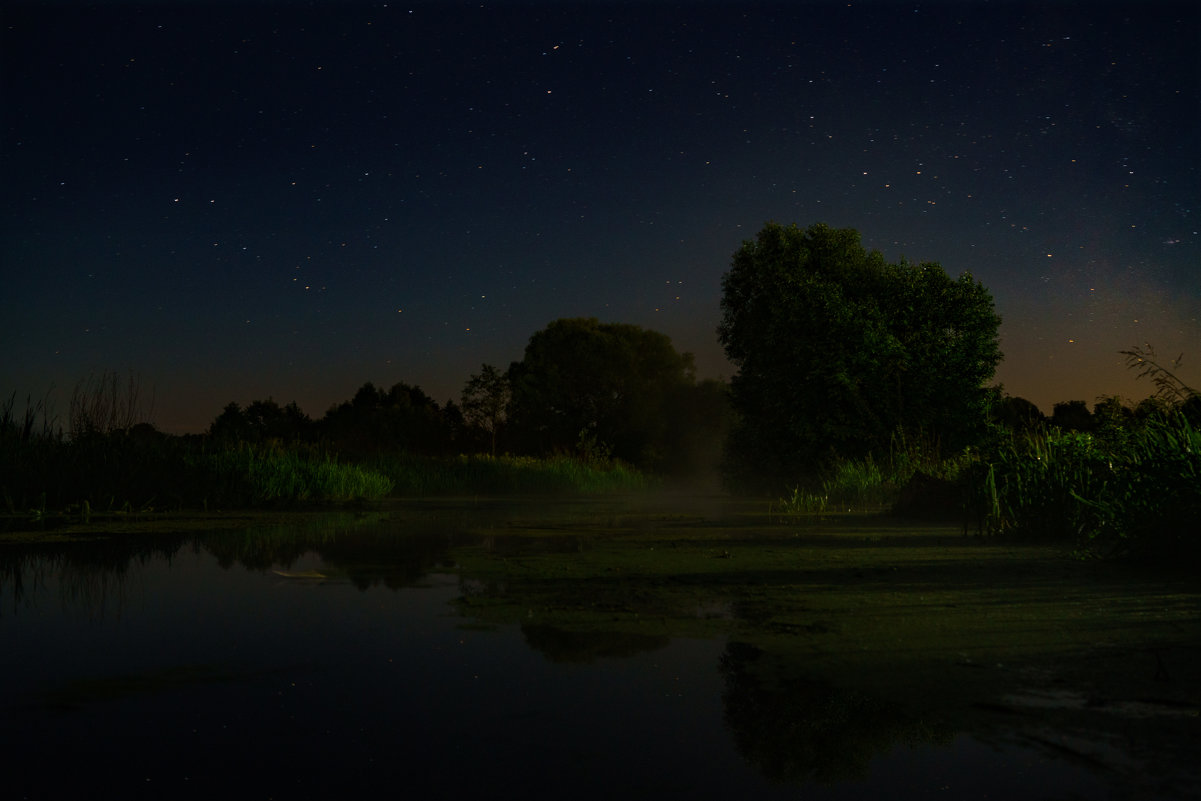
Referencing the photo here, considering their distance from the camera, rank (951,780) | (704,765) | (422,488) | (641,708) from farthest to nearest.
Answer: (422,488), (641,708), (704,765), (951,780)

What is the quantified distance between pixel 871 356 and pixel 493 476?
11195 mm

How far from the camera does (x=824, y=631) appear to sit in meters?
4.10

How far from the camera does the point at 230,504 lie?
13.7 m

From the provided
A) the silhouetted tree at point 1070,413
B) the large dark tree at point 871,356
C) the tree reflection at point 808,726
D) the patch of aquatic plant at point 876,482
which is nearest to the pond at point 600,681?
the tree reflection at point 808,726

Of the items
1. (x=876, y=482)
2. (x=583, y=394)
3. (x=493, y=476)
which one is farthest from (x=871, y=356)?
(x=583, y=394)

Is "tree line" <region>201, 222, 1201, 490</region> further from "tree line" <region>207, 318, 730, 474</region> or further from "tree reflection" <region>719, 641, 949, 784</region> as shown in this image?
"tree line" <region>207, 318, 730, 474</region>

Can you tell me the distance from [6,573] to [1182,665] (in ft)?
23.3

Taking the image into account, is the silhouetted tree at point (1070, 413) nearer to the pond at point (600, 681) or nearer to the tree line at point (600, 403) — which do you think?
the tree line at point (600, 403)

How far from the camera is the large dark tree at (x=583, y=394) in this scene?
5109 cm

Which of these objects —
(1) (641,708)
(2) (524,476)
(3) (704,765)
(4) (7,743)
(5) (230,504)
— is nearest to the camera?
(3) (704,765)

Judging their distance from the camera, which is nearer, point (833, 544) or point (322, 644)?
point (322, 644)

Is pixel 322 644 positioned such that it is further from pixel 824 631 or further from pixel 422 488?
pixel 422 488

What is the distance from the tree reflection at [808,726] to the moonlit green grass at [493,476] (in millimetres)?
18407

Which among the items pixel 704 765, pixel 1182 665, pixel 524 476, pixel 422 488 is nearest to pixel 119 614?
pixel 704 765
